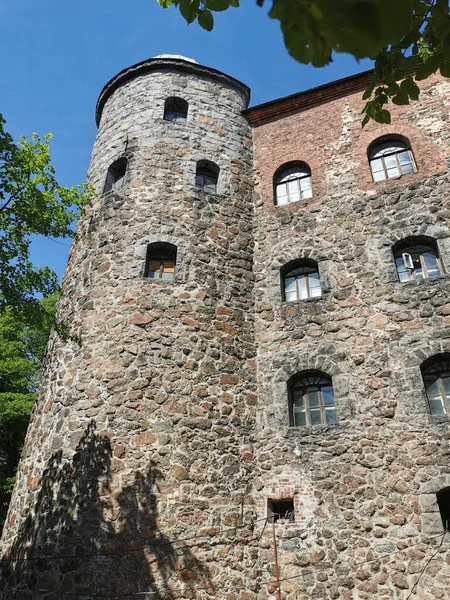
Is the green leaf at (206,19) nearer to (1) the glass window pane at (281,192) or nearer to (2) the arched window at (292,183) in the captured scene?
(2) the arched window at (292,183)

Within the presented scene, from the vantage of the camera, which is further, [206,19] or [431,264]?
[431,264]

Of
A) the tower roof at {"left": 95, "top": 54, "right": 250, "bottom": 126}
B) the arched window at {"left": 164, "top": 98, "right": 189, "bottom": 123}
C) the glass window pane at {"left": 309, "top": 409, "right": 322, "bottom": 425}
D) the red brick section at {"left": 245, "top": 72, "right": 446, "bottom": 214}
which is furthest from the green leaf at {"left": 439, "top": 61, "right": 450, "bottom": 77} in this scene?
the tower roof at {"left": 95, "top": 54, "right": 250, "bottom": 126}

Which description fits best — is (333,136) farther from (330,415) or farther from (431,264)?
(330,415)

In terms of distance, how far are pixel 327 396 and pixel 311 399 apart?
13.1 inches

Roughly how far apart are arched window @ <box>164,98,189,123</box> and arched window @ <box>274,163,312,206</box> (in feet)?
10.8

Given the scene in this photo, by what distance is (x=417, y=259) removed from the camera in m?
10.3

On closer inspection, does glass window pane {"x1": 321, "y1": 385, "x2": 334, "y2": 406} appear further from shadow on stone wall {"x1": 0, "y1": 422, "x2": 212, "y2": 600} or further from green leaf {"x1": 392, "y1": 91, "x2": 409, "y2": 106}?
green leaf {"x1": 392, "y1": 91, "x2": 409, "y2": 106}

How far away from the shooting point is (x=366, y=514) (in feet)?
26.5

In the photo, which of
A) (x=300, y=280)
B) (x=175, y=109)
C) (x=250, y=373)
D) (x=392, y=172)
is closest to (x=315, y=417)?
(x=250, y=373)

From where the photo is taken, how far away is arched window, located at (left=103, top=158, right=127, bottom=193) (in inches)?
494

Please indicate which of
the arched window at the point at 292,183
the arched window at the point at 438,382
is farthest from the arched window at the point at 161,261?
the arched window at the point at 438,382

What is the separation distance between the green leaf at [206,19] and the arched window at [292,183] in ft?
29.6

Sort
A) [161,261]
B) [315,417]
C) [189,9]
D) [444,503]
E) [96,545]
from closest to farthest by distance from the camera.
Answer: [189,9]
[96,545]
[444,503]
[315,417]
[161,261]

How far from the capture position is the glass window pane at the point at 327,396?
372 inches
